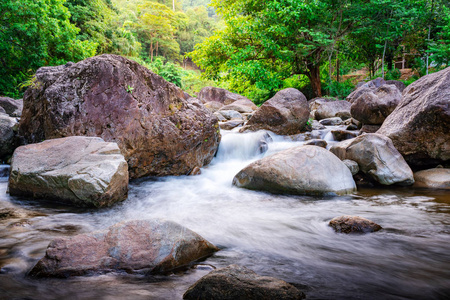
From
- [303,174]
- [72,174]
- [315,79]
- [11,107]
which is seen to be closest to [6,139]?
[72,174]

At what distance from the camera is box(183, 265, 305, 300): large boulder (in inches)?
68.8

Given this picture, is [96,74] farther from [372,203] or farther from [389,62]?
[389,62]

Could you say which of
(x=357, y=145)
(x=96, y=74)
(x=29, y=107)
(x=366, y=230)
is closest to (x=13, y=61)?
(x=29, y=107)

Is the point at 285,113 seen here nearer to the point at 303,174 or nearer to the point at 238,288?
the point at 303,174

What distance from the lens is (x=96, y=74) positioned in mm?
5273

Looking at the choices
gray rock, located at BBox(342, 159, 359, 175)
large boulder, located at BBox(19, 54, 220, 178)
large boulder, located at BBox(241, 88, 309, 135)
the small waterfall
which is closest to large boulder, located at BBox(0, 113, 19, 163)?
large boulder, located at BBox(19, 54, 220, 178)

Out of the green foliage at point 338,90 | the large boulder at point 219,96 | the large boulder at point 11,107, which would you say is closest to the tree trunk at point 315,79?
the green foliage at point 338,90

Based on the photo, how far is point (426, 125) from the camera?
5.77m

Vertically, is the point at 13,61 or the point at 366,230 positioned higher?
the point at 13,61

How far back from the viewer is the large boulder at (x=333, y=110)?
11.7 m

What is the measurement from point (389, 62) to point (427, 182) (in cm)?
1670

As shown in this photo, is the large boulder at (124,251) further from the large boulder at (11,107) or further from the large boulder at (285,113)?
the large boulder at (11,107)

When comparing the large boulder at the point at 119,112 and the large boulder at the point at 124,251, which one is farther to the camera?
the large boulder at the point at 119,112

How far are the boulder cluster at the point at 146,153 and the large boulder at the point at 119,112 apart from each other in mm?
19
